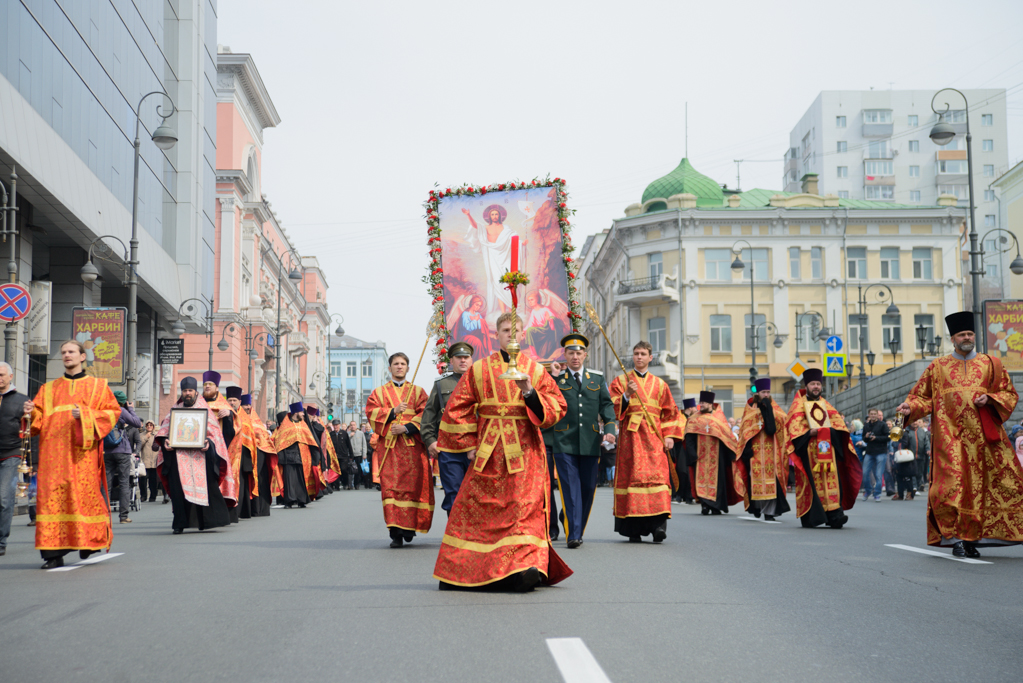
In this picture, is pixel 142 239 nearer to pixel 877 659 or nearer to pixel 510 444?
pixel 510 444

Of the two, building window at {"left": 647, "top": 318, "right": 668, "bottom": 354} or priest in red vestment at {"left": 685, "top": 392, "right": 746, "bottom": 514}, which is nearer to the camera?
priest in red vestment at {"left": 685, "top": 392, "right": 746, "bottom": 514}

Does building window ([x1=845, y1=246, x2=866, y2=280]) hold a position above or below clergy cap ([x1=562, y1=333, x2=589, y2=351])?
above

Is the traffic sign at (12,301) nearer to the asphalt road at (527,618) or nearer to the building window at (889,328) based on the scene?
the asphalt road at (527,618)

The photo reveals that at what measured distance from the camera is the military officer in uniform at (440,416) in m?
10.8

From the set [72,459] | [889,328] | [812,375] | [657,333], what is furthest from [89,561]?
[889,328]

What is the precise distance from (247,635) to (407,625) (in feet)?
2.72

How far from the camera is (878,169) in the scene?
94.9 m

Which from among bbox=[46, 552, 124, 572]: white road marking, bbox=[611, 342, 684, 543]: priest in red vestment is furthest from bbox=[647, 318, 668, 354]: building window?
bbox=[46, 552, 124, 572]: white road marking

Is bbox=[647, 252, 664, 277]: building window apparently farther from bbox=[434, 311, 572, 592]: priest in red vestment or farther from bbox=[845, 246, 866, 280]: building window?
bbox=[434, 311, 572, 592]: priest in red vestment

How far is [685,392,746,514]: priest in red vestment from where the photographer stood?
17.8 meters

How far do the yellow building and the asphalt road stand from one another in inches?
1913

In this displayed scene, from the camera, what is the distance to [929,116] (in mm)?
93812

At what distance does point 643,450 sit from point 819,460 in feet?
10.8

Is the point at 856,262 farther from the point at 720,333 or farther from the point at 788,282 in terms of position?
the point at 720,333
